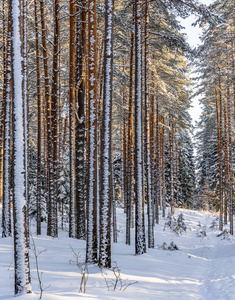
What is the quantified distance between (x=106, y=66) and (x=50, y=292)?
207 inches

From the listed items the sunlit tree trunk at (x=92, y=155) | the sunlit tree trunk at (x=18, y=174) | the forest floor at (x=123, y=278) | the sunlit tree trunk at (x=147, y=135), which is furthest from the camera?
the sunlit tree trunk at (x=147, y=135)

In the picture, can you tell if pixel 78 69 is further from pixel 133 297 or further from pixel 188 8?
pixel 133 297

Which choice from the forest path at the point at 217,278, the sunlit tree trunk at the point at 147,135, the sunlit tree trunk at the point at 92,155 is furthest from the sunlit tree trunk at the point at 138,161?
the sunlit tree trunk at the point at 92,155

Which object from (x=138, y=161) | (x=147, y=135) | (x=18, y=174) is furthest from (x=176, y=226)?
(x=18, y=174)

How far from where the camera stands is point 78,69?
11.8m

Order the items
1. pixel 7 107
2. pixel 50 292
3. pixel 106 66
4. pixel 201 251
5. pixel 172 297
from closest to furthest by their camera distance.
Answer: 1. pixel 50 292
2. pixel 172 297
3. pixel 106 66
4. pixel 7 107
5. pixel 201 251

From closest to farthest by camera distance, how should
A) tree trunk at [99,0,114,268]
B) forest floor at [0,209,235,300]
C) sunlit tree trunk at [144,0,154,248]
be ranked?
forest floor at [0,209,235,300]
tree trunk at [99,0,114,268]
sunlit tree trunk at [144,0,154,248]

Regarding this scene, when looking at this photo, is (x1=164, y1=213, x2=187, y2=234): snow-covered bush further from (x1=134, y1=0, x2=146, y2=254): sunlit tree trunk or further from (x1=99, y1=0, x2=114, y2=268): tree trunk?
(x1=99, y1=0, x2=114, y2=268): tree trunk

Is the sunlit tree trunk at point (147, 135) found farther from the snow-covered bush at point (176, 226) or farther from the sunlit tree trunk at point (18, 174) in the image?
the sunlit tree trunk at point (18, 174)

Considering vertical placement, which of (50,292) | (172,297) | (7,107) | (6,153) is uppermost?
(7,107)

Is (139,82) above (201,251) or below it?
above

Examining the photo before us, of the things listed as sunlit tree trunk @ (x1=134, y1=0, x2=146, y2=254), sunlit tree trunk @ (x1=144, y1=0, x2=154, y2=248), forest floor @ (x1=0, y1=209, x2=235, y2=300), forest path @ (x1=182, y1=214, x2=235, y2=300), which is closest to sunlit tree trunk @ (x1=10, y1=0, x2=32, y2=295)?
forest floor @ (x1=0, y1=209, x2=235, y2=300)

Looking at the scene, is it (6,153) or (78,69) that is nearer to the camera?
(6,153)

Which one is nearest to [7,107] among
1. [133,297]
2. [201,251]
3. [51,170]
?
[51,170]
